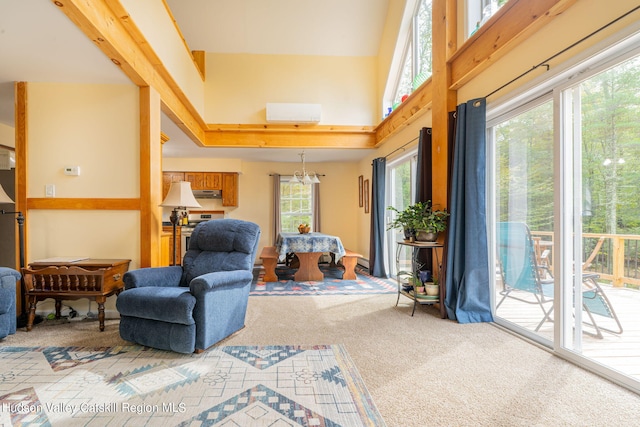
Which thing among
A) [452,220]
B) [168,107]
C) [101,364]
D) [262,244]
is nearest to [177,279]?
[101,364]

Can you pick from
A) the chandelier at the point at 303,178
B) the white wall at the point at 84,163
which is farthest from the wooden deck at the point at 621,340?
the chandelier at the point at 303,178

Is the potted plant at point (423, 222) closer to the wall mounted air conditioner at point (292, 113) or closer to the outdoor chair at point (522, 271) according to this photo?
the outdoor chair at point (522, 271)

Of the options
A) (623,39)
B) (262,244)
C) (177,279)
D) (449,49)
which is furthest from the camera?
(262,244)

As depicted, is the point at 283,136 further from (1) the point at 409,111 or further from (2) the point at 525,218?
(2) the point at 525,218

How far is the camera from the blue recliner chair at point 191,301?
7.84 ft

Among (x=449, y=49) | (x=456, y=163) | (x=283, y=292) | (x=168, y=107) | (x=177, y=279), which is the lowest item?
(x=283, y=292)

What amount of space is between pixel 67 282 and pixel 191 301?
1.43 meters

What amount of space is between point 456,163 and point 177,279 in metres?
2.79

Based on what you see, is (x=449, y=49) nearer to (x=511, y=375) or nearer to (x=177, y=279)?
(x=511, y=375)

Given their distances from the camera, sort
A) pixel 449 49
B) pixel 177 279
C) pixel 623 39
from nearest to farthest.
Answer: pixel 623 39 < pixel 177 279 < pixel 449 49

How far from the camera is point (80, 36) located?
2.55 meters

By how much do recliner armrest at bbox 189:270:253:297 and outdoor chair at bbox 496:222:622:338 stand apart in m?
2.32

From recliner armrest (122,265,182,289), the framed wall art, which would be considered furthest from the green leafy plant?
the framed wall art

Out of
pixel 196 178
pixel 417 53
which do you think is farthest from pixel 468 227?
pixel 196 178
